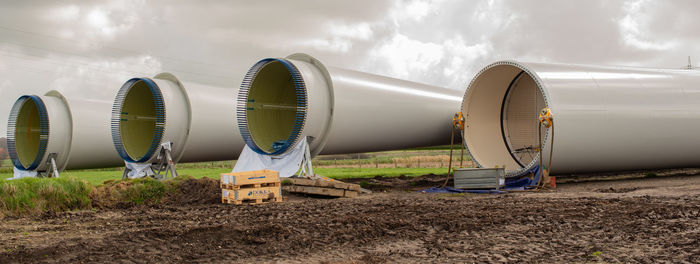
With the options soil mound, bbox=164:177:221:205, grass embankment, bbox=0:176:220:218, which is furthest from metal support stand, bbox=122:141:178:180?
soil mound, bbox=164:177:221:205

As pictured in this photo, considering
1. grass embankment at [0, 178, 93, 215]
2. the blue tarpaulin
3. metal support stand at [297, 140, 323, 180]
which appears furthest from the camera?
metal support stand at [297, 140, 323, 180]

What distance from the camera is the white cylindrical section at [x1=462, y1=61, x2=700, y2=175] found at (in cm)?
1315

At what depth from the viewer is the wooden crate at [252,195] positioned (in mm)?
10922

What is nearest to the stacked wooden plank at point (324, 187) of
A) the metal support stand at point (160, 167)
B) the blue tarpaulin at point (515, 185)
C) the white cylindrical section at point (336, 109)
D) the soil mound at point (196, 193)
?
the white cylindrical section at point (336, 109)

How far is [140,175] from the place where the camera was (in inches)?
639

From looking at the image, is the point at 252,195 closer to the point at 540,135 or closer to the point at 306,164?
the point at 306,164

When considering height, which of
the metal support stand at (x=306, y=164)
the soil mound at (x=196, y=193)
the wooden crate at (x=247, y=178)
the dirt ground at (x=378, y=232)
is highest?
the metal support stand at (x=306, y=164)

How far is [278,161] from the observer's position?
1411cm

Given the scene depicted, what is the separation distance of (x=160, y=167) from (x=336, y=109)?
5739 millimetres

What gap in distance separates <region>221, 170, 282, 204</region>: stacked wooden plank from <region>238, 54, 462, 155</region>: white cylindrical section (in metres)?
2.47

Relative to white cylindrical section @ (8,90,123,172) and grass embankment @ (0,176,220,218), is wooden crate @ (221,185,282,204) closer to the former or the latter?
grass embankment @ (0,176,220,218)

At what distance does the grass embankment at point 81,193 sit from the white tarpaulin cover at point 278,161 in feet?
6.56

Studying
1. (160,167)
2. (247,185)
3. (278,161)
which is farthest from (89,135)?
(247,185)

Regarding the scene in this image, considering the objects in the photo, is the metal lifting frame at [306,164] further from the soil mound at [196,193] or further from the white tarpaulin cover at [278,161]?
the soil mound at [196,193]
